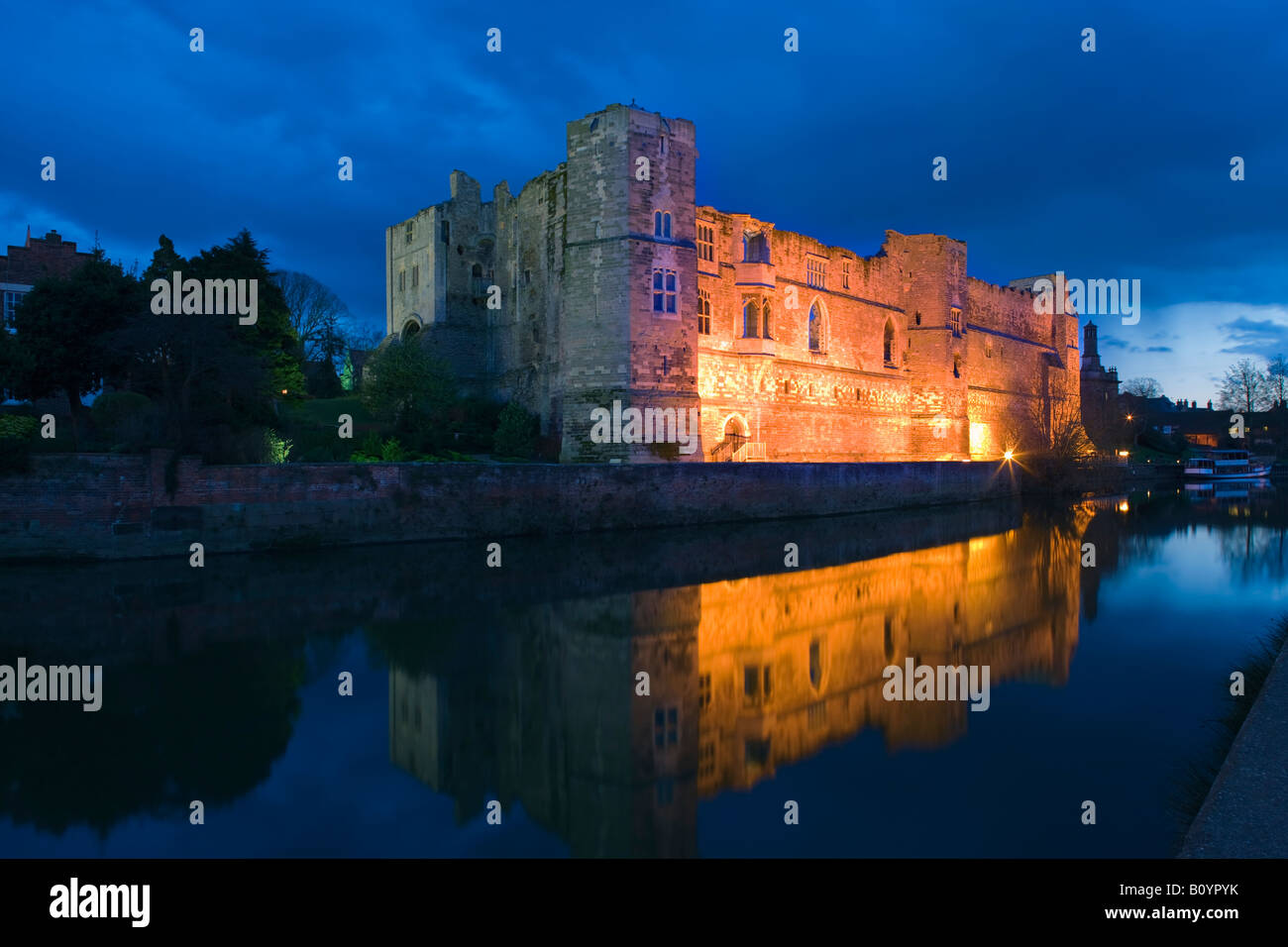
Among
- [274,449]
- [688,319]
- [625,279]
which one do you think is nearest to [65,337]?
[274,449]

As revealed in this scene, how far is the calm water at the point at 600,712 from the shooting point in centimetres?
A: 438

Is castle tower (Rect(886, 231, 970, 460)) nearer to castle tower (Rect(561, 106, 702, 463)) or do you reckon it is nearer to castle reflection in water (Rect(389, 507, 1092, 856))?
castle tower (Rect(561, 106, 702, 463))

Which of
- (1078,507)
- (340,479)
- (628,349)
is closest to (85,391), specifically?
(340,479)

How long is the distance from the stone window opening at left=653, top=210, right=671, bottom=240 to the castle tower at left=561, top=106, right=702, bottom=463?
0.03m

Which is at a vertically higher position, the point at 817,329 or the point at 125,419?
the point at 817,329

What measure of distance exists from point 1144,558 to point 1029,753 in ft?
40.5

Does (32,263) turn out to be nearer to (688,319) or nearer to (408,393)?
(408,393)

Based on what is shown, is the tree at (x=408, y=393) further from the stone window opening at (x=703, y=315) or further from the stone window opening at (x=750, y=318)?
the stone window opening at (x=750, y=318)

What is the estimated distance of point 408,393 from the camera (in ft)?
79.6

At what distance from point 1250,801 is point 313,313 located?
4833 centimetres

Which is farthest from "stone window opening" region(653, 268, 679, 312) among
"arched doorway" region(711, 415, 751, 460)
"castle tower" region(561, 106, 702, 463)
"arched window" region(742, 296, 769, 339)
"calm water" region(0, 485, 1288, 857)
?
"calm water" region(0, 485, 1288, 857)

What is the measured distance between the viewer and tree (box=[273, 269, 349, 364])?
44031 mm

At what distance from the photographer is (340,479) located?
1491cm
